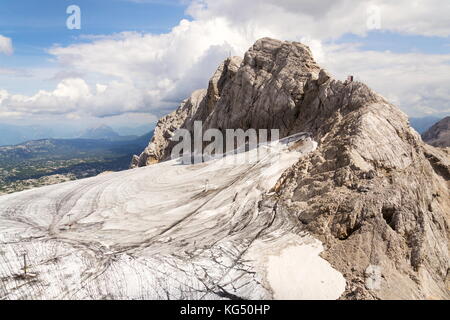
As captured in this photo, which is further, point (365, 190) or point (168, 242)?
point (168, 242)

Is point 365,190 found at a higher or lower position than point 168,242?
higher

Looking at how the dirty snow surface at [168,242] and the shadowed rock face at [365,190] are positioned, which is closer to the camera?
the dirty snow surface at [168,242]

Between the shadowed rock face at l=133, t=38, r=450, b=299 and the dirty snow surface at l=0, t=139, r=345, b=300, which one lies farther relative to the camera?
the shadowed rock face at l=133, t=38, r=450, b=299
